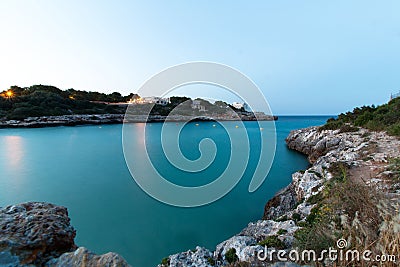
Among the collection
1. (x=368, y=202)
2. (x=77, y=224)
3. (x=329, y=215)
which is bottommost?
(x=77, y=224)

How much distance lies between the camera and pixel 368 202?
2.57 meters

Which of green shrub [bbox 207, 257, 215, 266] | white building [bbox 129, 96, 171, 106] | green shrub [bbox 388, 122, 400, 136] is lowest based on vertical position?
green shrub [bbox 207, 257, 215, 266]

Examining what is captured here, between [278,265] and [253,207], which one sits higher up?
[278,265]

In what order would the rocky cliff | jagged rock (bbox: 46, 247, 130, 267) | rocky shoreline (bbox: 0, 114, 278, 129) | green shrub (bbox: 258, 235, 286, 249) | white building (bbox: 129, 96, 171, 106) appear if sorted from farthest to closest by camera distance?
white building (bbox: 129, 96, 171, 106), rocky shoreline (bbox: 0, 114, 278, 129), green shrub (bbox: 258, 235, 286, 249), the rocky cliff, jagged rock (bbox: 46, 247, 130, 267)

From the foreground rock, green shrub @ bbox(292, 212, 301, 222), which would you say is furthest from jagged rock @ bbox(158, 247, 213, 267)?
green shrub @ bbox(292, 212, 301, 222)

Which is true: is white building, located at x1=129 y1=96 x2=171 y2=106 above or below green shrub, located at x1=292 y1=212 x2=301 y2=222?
above

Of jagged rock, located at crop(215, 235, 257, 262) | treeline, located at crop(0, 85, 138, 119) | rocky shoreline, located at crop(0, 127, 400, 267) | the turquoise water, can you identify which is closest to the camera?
rocky shoreline, located at crop(0, 127, 400, 267)

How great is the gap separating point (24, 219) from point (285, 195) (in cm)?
830

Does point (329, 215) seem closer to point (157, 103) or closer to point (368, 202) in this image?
point (368, 202)

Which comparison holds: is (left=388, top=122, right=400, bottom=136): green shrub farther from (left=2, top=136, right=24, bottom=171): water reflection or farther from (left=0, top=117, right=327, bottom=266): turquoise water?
(left=2, top=136, right=24, bottom=171): water reflection

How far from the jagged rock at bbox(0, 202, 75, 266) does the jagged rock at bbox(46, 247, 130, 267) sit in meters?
0.21

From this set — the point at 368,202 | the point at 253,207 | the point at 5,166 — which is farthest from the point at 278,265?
the point at 5,166

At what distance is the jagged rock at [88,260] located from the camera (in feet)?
5.68

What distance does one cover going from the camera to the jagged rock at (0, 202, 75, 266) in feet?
6.20
